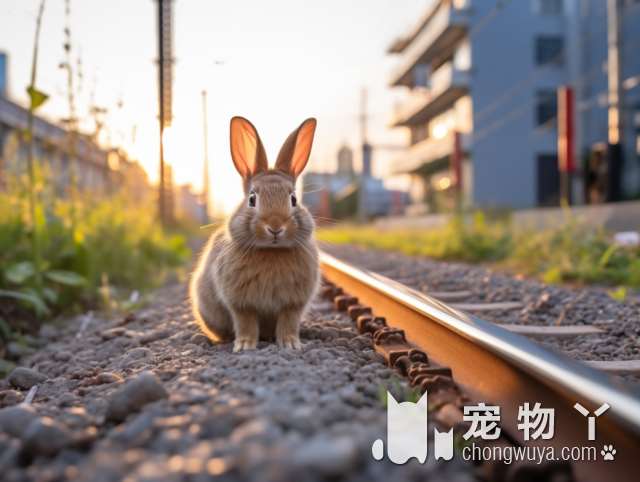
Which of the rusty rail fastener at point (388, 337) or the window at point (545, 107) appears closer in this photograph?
the rusty rail fastener at point (388, 337)

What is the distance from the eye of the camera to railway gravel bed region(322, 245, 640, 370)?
322 cm

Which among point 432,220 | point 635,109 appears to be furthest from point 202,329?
point 635,109

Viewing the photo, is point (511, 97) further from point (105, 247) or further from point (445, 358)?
point (445, 358)

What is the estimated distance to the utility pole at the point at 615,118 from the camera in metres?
12.8

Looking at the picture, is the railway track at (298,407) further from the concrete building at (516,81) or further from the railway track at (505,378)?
the concrete building at (516,81)

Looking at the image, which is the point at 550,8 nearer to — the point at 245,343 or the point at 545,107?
the point at 545,107

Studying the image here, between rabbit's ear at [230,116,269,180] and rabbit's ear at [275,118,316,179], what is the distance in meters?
0.09

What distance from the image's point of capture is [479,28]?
3569 centimetres

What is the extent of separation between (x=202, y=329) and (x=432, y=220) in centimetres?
1551

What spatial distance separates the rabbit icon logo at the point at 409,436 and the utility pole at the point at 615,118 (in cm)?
1225

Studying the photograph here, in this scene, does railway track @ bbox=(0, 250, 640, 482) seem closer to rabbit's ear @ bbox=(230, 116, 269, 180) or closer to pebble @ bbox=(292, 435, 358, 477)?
pebble @ bbox=(292, 435, 358, 477)

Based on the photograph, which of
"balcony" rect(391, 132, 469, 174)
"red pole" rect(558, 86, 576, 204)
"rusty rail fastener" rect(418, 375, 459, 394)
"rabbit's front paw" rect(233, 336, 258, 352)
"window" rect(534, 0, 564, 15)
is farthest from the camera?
"balcony" rect(391, 132, 469, 174)

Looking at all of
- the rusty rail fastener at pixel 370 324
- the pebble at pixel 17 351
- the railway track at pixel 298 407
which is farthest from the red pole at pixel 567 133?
the pebble at pixel 17 351

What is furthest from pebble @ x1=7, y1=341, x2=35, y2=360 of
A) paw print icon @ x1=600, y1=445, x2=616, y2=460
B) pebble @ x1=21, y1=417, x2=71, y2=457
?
paw print icon @ x1=600, y1=445, x2=616, y2=460
